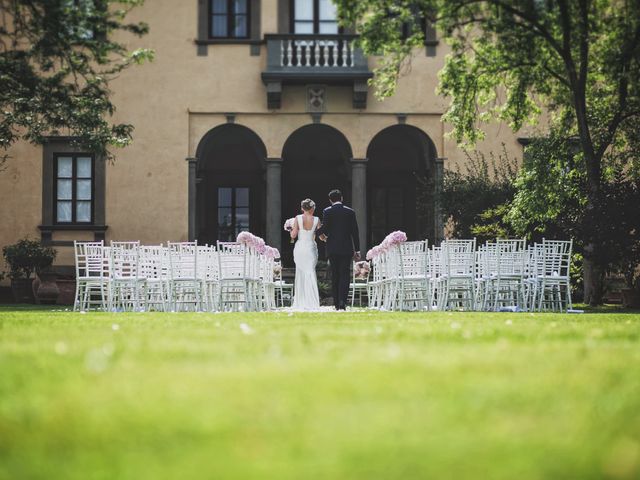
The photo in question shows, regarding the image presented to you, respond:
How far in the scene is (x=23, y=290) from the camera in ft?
74.3

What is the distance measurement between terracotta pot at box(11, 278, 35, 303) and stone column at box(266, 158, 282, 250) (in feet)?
17.0

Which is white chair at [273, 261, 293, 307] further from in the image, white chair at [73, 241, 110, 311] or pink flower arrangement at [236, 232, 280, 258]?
white chair at [73, 241, 110, 311]

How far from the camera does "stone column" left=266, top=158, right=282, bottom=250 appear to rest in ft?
77.5

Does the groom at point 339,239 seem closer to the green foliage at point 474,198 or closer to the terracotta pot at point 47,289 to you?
the green foliage at point 474,198

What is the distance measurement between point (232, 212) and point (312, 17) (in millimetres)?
5284

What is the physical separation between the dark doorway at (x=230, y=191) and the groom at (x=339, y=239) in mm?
10432

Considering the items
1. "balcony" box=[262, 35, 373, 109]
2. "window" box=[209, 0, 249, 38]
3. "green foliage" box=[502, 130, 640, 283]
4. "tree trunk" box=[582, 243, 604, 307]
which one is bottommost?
"tree trunk" box=[582, 243, 604, 307]

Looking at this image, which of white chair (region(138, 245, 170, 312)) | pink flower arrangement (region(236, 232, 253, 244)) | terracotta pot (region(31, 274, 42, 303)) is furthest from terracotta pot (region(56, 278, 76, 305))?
pink flower arrangement (region(236, 232, 253, 244))

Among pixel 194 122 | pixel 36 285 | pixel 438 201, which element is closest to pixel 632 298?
pixel 438 201

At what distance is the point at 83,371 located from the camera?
481 cm

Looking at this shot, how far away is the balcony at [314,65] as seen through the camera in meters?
23.3

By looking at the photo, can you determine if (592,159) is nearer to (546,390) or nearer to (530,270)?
(530,270)

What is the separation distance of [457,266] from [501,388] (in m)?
12.3

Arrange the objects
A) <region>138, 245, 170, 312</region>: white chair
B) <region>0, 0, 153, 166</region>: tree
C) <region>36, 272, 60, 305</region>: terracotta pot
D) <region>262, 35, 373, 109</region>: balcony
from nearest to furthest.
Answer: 1. <region>0, 0, 153, 166</region>: tree
2. <region>138, 245, 170, 312</region>: white chair
3. <region>36, 272, 60, 305</region>: terracotta pot
4. <region>262, 35, 373, 109</region>: balcony
